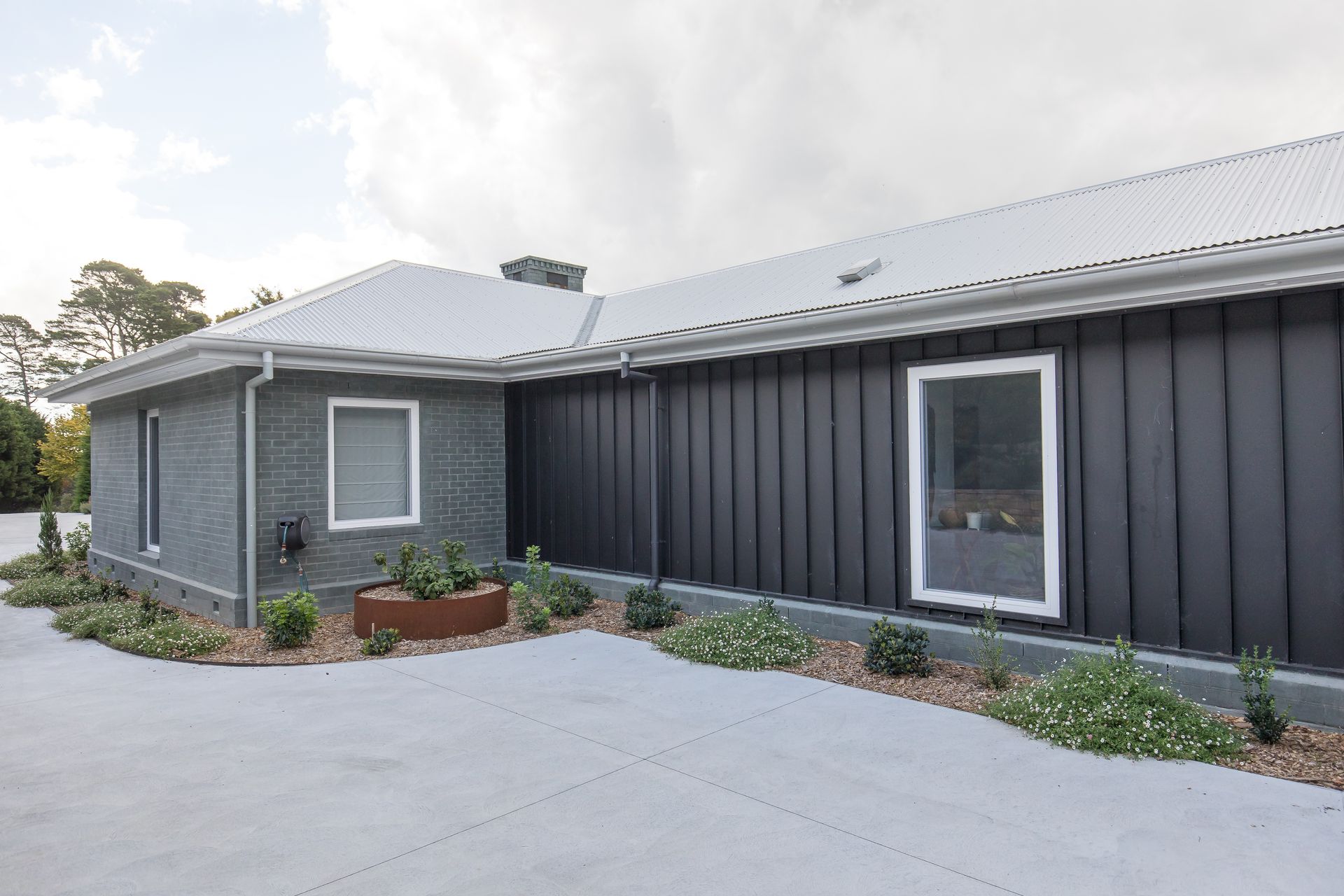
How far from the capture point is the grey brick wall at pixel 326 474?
286 inches

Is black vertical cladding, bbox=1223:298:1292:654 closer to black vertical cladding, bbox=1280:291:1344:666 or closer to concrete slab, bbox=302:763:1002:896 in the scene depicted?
black vertical cladding, bbox=1280:291:1344:666

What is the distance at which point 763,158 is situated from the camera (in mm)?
14984

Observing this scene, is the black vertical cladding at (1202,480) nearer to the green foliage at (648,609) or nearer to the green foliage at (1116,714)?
the green foliage at (1116,714)

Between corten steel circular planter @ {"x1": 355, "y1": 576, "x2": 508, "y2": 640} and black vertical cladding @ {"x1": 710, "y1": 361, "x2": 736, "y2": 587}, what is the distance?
2217mm

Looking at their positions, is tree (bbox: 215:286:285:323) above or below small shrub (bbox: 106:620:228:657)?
above

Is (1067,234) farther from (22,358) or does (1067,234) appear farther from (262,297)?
(22,358)

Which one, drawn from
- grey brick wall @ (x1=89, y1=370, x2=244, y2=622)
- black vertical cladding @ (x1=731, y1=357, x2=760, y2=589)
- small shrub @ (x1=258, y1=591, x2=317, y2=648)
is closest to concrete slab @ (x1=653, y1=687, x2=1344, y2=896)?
black vertical cladding @ (x1=731, y1=357, x2=760, y2=589)

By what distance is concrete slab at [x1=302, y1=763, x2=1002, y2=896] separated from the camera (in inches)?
104

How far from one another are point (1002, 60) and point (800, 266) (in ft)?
18.9

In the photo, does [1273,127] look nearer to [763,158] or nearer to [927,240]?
[927,240]

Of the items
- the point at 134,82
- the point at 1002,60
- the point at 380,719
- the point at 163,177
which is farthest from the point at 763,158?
the point at 163,177

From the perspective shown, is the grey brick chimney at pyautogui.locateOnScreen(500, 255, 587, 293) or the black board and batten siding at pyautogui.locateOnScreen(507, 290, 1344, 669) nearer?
the black board and batten siding at pyautogui.locateOnScreen(507, 290, 1344, 669)

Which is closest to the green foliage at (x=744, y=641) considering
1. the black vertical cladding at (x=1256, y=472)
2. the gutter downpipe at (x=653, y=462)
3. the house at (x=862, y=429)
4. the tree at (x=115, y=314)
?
the house at (x=862, y=429)

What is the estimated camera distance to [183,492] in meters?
8.12
